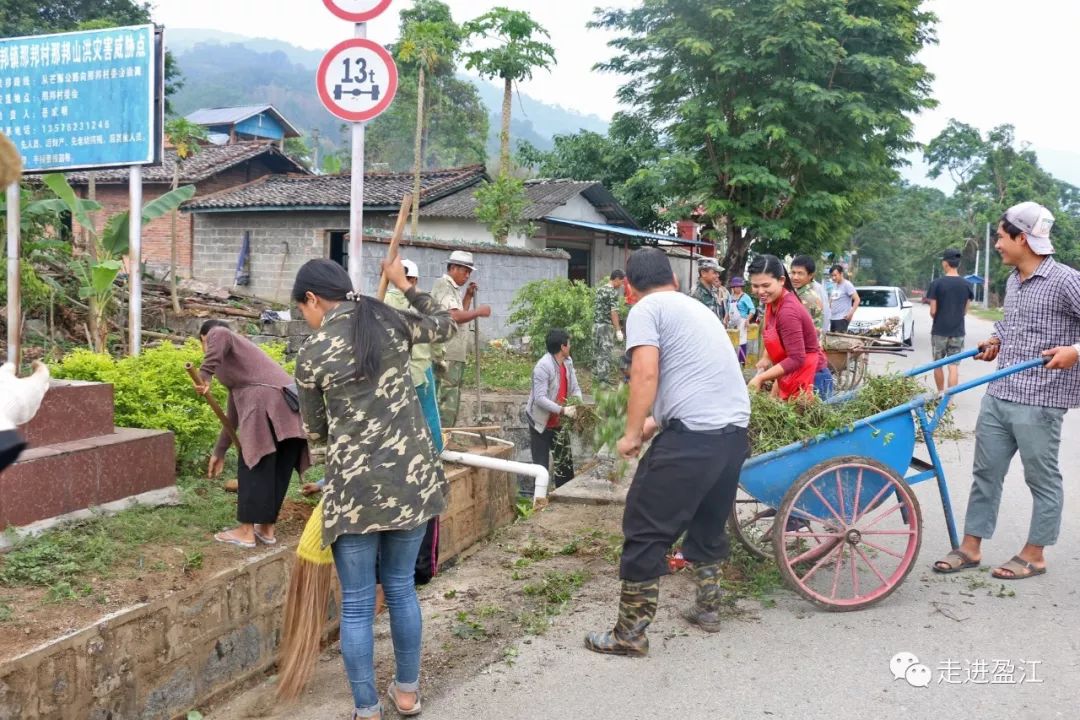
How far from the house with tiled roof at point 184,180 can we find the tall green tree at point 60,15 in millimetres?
1684

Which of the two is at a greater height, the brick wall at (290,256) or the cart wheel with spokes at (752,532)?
the brick wall at (290,256)

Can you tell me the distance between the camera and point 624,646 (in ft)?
13.3

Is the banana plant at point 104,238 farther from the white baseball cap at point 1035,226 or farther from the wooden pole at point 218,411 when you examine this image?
the white baseball cap at point 1035,226

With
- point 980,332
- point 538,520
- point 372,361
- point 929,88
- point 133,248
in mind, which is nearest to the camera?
point 372,361

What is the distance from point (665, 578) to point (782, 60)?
1751 centimetres

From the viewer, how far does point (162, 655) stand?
3.96 meters

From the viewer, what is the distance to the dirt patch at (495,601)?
13.2 feet

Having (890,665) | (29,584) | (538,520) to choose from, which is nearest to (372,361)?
(29,584)

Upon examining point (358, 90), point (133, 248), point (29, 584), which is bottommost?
point (29, 584)

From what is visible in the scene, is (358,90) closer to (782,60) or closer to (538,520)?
(538,520)

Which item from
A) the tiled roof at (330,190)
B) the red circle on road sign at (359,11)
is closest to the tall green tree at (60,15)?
the tiled roof at (330,190)

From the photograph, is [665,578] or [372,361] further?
[665,578]

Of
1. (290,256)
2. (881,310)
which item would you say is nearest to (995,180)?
(881,310)

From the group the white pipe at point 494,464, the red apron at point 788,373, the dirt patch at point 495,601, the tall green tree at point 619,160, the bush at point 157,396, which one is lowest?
the dirt patch at point 495,601
